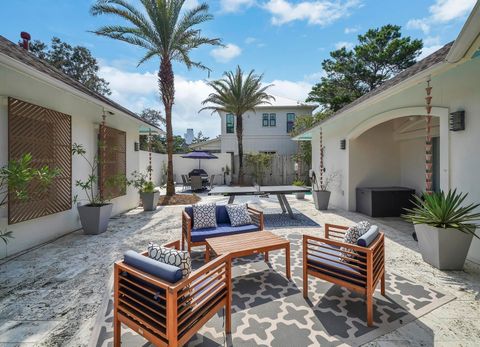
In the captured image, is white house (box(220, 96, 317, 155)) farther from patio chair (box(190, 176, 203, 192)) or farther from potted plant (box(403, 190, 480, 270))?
potted plant (box(403, 190, 480, 270))

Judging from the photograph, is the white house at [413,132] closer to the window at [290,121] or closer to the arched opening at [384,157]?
the arched opening at [384,157]

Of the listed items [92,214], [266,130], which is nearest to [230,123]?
[266,130]

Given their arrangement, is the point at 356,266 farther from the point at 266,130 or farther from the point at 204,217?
the point at 266,130

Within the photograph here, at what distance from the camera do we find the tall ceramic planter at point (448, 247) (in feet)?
12.2

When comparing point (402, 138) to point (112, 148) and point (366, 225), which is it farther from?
point (112, 148)

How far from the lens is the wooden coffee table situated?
11.0ft

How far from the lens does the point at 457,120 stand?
4297 mm

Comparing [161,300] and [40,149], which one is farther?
[40,149]

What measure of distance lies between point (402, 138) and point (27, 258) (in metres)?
10.3

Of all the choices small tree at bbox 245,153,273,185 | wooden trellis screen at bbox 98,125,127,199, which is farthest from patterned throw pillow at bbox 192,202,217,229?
small tree at bbox 245,153,273,185

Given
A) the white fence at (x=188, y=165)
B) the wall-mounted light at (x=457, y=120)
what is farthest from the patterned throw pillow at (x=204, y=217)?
the white fence at (x=188, y=165)

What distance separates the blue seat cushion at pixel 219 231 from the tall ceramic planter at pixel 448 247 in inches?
112

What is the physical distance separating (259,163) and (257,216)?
11945mm

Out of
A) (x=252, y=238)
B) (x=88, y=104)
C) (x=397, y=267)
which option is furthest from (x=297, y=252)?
(x=88, y=104)
